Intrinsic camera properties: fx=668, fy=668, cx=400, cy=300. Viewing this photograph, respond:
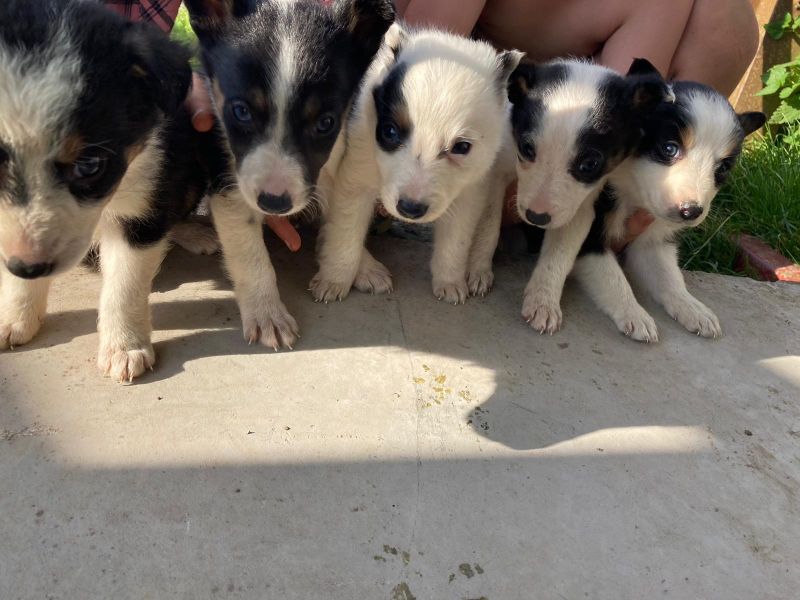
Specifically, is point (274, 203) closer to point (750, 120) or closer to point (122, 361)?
point (122, 361)

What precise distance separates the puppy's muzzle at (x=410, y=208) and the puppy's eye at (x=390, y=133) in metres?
0.27

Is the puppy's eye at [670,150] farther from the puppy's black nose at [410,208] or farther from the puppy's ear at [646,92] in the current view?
the puppy's black nose at [410,208]

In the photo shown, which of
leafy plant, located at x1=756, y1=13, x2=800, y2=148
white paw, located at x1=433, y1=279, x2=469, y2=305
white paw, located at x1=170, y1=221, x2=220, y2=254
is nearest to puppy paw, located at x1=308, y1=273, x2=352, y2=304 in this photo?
white paw, located at x1=433, y1=279, x2=469, y2=305

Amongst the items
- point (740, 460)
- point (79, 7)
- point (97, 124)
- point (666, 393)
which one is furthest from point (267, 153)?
point (740, 460)

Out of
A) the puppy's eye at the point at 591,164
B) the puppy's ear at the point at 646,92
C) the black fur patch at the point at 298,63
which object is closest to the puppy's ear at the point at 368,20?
the black fur patch at the point at 298,63

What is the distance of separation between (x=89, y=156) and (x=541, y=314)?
1.98 m

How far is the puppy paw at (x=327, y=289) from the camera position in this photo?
307cm

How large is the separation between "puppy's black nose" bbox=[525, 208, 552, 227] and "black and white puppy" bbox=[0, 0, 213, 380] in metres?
1.42

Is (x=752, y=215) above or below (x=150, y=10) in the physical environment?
below

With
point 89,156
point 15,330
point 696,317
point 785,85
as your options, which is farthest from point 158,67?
point 785,85

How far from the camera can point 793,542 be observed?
218 centimetres

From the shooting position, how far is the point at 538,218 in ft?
9.29

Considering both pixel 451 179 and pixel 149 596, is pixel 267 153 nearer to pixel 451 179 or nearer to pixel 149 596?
pixel 451 179

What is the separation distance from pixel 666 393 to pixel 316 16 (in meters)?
2.05
